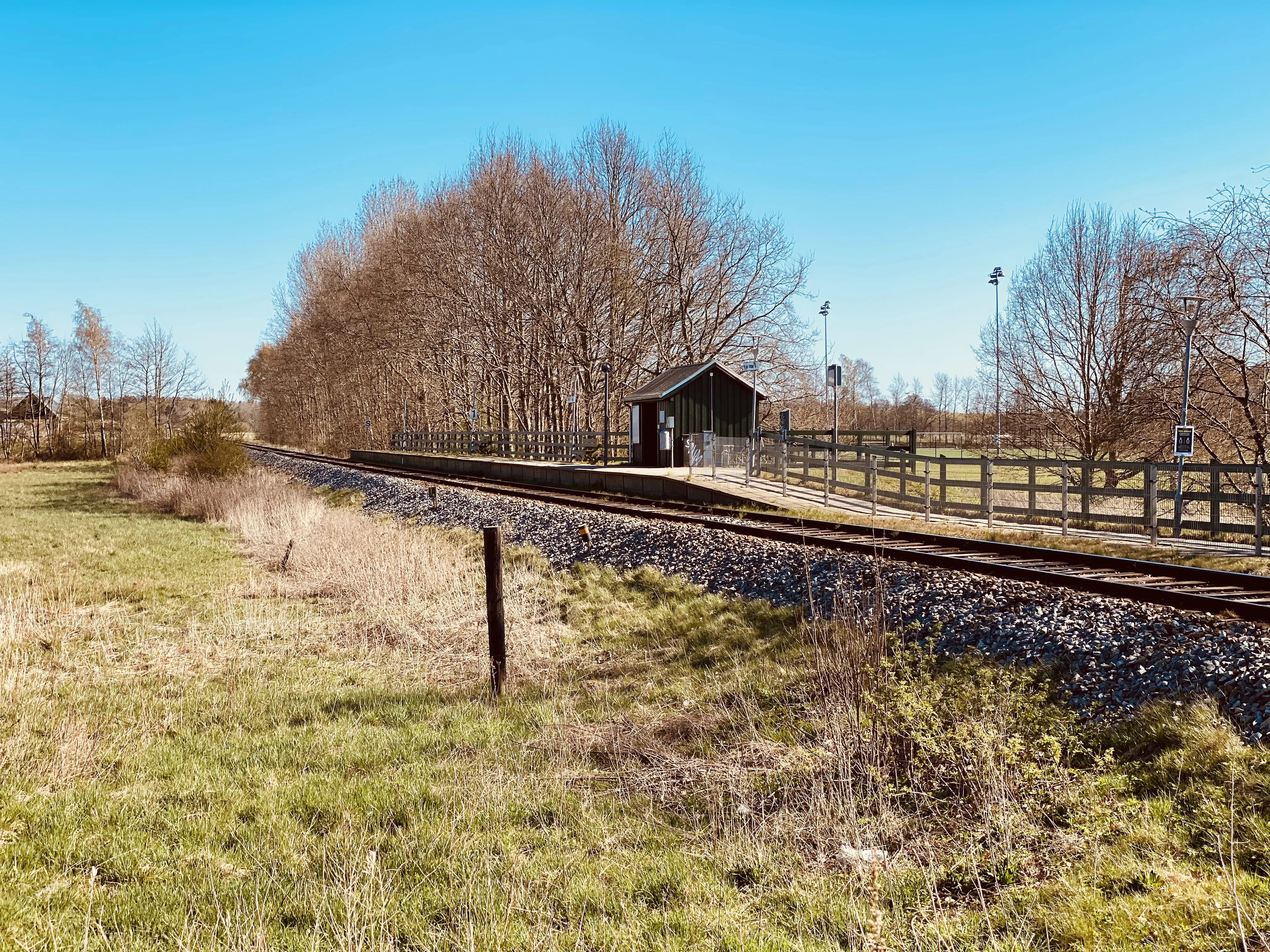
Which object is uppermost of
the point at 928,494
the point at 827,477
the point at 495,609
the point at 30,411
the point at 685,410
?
the point at 30,411

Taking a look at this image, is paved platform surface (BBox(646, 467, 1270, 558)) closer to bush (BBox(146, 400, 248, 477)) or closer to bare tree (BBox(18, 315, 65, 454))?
bush (BBox(146, 400, 248, 477))

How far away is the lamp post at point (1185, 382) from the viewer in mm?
13039

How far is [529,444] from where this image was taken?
36938 millimetres

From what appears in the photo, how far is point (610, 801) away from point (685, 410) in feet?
76.8

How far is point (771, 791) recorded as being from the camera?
215 inches

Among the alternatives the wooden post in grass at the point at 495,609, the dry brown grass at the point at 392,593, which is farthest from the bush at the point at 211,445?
the wooden post in grass at the point at 495,609

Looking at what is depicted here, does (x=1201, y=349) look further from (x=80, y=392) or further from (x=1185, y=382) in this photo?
(x=80, y=392)

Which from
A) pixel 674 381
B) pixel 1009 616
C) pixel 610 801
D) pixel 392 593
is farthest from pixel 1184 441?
pixel 674 381

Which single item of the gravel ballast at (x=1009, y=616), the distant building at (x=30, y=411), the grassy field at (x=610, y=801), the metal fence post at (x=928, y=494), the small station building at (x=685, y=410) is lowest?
the grassy field at (x=610, y=801)

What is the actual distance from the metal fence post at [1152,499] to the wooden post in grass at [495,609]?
10330 millimetres

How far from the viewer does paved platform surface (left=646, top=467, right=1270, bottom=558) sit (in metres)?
12.3

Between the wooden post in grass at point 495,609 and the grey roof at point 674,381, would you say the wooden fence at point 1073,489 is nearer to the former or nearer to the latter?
the grey roof at point 674,381

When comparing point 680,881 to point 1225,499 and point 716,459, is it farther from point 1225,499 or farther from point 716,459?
point 716,459

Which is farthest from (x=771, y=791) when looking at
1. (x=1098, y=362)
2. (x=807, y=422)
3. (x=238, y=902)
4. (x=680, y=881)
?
(x=807, y=422)
